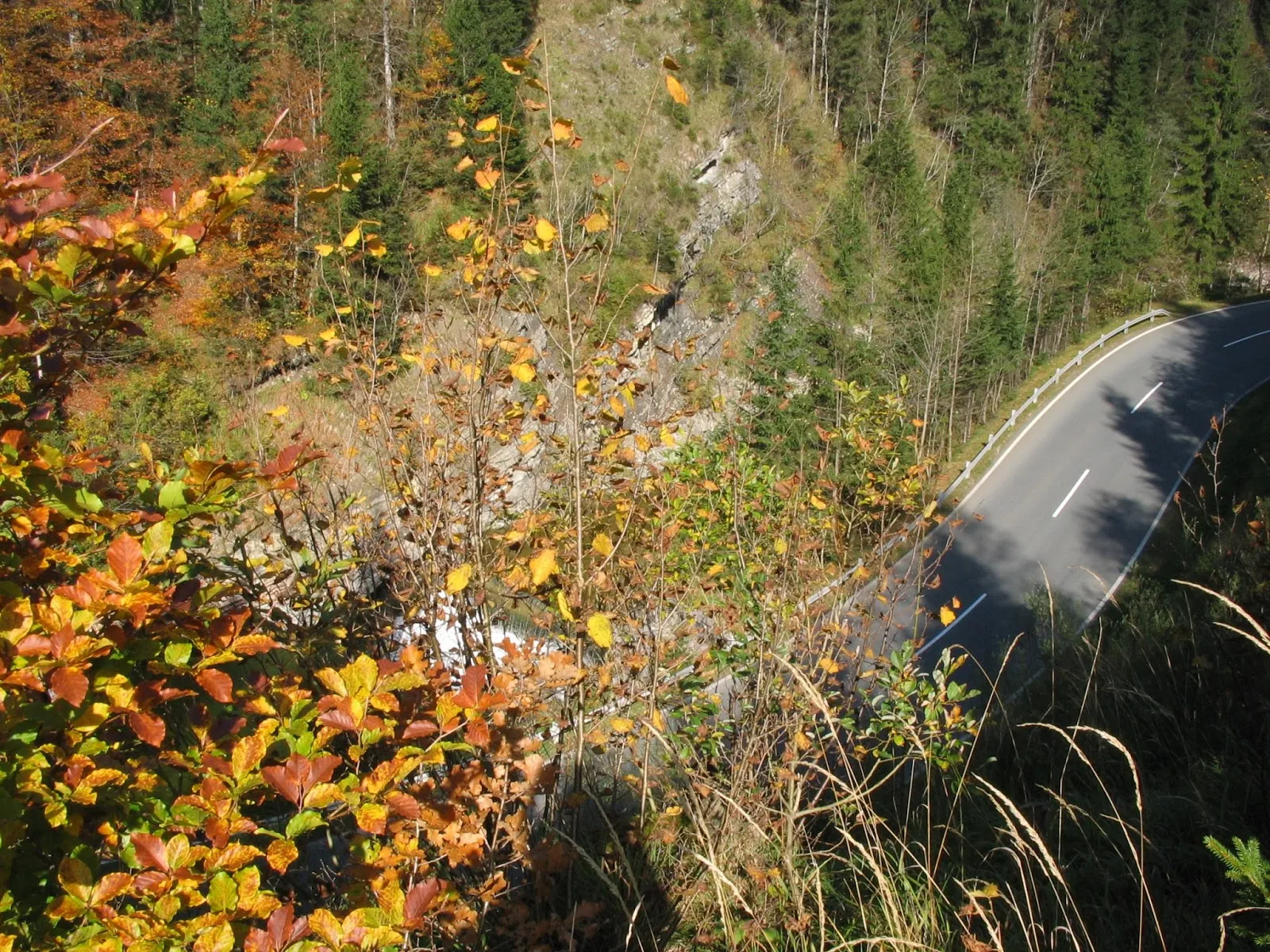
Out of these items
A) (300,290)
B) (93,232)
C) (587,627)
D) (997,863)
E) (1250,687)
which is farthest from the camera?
(300,290)

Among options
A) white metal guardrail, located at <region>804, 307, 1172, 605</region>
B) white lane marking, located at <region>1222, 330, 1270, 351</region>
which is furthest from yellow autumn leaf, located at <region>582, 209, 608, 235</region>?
white lane marking, located at <region>1222, 330, 1270, 351</region>

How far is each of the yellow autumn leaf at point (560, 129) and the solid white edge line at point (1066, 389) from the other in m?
13.1

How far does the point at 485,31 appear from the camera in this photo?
26.2 m

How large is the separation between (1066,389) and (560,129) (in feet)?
86.3

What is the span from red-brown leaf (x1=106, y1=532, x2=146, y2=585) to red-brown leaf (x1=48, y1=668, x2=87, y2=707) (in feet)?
0.61

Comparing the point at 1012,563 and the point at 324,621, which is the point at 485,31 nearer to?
the point at 1012,563

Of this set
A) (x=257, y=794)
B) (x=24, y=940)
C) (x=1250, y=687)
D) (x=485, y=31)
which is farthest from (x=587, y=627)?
(x=485, y=31)

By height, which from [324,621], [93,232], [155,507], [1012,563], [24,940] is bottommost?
[1012,563]

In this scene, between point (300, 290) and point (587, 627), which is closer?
point (587, 627)

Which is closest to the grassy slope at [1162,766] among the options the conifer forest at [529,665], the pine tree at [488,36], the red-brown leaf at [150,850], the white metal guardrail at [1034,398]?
the conifer forest at [529,665]

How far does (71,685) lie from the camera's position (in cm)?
130

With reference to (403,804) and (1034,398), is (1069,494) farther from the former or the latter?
(403,804)

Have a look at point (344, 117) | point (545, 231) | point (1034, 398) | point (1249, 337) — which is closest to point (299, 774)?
point (545, 231)

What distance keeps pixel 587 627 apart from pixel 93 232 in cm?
143
